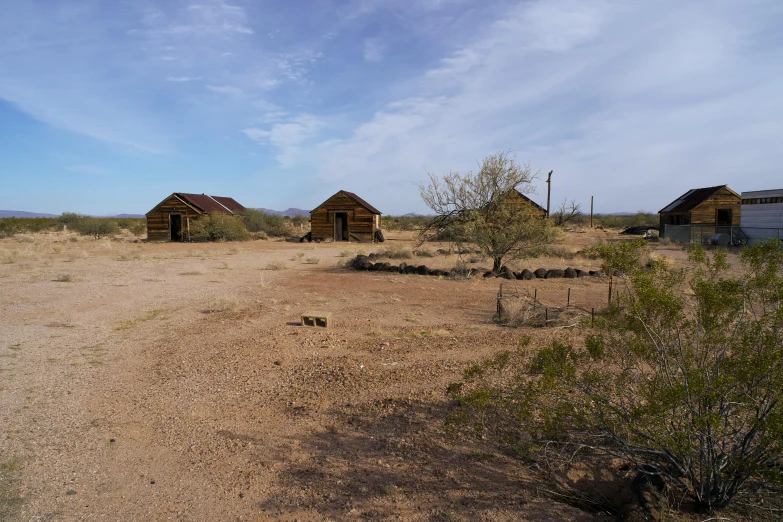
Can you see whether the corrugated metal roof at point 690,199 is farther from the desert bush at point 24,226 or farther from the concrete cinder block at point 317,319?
the desert bush at point 24,226

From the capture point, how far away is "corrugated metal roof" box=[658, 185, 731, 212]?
33.4 m

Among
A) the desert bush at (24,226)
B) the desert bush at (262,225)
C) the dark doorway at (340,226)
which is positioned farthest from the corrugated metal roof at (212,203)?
the desert bush at (24,226)

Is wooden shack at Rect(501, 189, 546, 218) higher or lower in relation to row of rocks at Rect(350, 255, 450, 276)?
higher

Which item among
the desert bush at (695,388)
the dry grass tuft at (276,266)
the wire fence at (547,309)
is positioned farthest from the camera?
the dry grass tuft at (276,266)

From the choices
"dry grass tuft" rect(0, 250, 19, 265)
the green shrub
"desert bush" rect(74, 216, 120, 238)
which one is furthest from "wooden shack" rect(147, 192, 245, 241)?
the green shrub

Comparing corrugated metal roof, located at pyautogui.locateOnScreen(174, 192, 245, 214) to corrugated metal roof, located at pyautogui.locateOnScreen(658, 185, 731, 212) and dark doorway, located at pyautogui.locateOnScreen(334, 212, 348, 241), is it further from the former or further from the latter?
corrugated metal roof, located at pyautogui.locateOnScreen(658, 185, 731, 212)

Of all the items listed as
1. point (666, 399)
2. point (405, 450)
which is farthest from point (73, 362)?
point (666, 399)

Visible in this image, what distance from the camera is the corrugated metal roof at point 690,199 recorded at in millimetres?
33375

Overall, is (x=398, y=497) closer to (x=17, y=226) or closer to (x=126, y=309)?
(x=126, y=309)

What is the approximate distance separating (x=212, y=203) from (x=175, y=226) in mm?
4453

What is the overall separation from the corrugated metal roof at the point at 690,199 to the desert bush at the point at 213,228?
32.7m

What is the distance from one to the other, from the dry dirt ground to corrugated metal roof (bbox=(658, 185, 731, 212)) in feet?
86.8

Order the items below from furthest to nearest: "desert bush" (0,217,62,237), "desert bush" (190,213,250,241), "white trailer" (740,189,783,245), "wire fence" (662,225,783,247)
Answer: "desert bush" (0,217,62,237) → "desert bush" (190,213,250,241) → "wire fence" (662,225,783,247) → "white trailer" (740,189,783,245)

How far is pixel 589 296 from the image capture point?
527 inches
